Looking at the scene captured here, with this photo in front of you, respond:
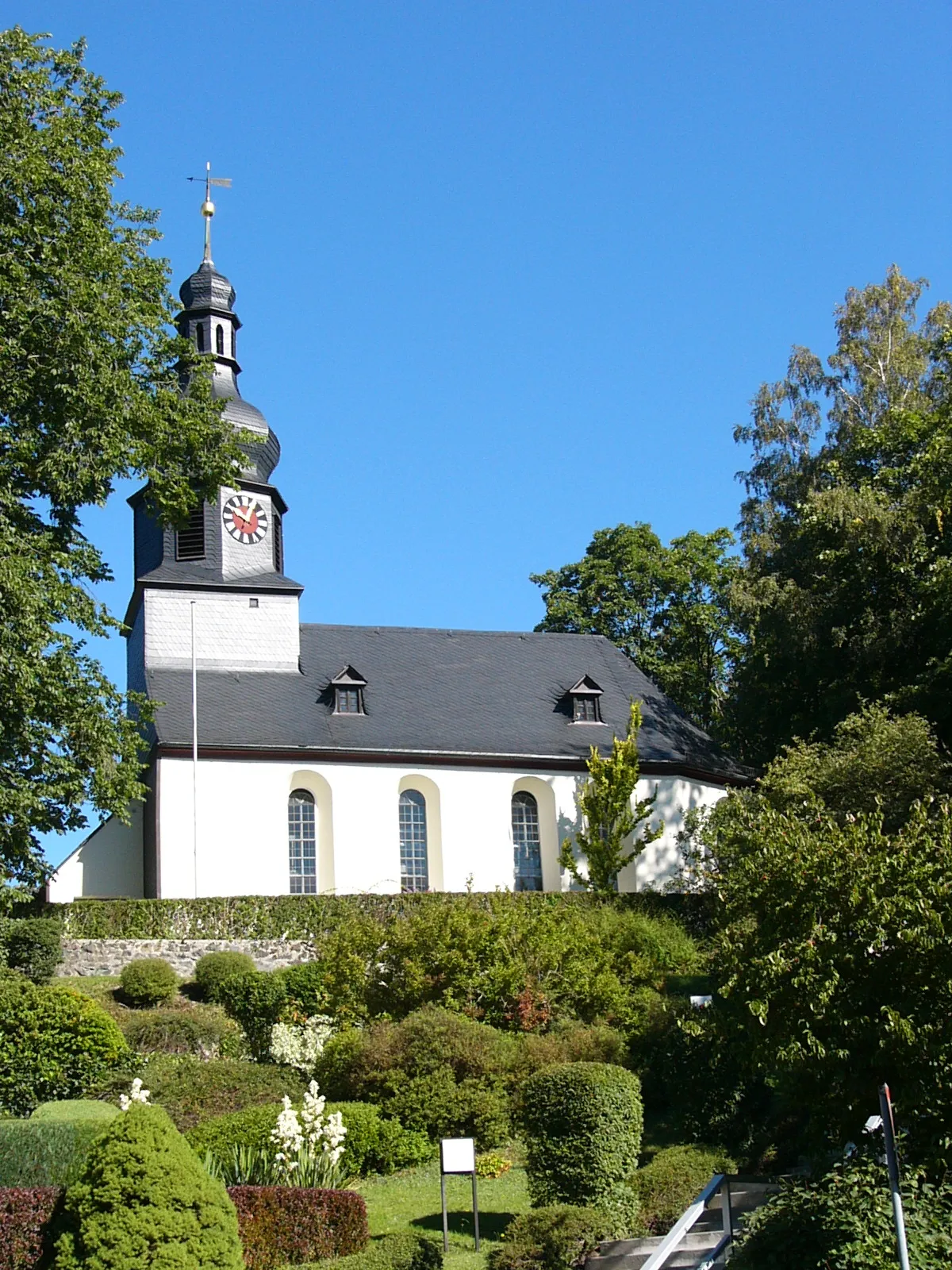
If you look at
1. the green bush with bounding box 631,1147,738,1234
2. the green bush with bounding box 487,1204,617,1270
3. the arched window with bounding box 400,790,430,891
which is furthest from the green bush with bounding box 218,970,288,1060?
the green bush with bounding box 487,1204,617,1270

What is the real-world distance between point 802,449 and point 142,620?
20.5 metres

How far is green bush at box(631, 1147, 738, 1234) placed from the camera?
1515cm

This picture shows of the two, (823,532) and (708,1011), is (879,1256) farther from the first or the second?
(823,532)

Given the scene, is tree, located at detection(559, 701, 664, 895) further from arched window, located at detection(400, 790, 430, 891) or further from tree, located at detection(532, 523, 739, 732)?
tree, located at detection(532, 523, 739, 732)

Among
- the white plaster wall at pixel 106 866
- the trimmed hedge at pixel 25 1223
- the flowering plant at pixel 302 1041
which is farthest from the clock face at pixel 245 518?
the trimmed hedge at pixel 25 1223

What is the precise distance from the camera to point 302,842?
120ft

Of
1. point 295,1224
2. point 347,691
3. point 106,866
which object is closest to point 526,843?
point 347,691

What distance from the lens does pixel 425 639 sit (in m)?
42.0

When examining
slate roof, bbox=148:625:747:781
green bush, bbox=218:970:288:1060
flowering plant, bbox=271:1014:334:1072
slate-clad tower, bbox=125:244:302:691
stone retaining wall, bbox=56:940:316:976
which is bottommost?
flowering plant, bbox=271:1014:334:1072

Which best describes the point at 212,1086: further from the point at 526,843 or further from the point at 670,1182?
the point at 526,843

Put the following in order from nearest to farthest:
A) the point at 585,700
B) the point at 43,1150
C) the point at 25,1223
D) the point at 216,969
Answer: the point at 25,1223, the point at 43,1150, the point at 216,969, the point at 585,700

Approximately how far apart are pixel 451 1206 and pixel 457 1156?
7.54 ft

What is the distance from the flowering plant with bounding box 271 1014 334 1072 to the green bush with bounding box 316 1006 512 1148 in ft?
4.04

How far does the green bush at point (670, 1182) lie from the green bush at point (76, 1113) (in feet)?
19.2
